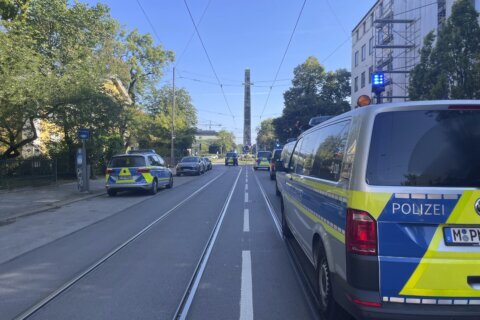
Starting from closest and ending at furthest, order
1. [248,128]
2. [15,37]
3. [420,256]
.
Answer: [420,256], [15,37], [248,128]

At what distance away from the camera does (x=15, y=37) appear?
590 inches

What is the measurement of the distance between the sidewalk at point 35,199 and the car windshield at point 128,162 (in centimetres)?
165

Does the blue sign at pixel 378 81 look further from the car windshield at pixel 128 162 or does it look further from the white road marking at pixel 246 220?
the car windshield at pixel 128 162

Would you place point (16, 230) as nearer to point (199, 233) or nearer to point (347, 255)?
point (199, 233)

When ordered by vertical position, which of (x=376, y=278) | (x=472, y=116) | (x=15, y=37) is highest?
(x=15, y=37)

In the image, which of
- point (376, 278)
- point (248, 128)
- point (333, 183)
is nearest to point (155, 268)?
point (333, 183)

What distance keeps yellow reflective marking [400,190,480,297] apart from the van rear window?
0.94ft

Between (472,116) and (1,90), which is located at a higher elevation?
(1,90)

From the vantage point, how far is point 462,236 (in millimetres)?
3215

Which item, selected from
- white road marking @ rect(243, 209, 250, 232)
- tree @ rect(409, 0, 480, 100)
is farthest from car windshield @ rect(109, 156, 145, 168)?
tree @ rect(409, 0, 480, 100)

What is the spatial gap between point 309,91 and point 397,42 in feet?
72.9

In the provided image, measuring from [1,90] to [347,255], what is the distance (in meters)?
14.1

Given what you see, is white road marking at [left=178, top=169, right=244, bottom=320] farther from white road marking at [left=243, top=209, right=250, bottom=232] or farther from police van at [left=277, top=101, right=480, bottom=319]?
police van at [left=277, top=101, right=480, bottom=319]

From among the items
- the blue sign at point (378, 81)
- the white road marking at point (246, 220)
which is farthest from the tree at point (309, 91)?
the blue sign at point (378, 81)
